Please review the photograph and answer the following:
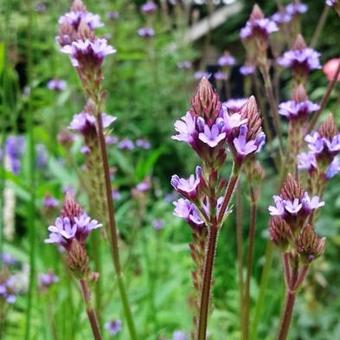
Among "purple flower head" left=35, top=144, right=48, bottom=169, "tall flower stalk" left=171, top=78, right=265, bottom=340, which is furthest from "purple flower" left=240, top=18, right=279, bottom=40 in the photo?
"purple flower head" left=35, top=144, right=48, bottom=169

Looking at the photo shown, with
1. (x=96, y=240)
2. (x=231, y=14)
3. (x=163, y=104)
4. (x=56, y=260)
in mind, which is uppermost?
(x=231, y=14)

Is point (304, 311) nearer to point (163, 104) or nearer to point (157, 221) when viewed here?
point (157, 221)

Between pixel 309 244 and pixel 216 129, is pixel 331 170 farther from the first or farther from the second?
pixel 216 129

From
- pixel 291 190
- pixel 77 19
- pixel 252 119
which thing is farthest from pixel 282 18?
pixel 252 119

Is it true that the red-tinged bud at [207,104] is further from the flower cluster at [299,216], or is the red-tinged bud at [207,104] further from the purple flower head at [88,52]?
the purple flower head at [88,52]

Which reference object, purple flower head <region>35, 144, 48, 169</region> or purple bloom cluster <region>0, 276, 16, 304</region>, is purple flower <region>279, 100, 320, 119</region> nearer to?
purple bloom cluster <region>0, 276, 16, 304</region>

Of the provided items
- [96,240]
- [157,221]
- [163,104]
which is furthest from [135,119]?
[96,240]
